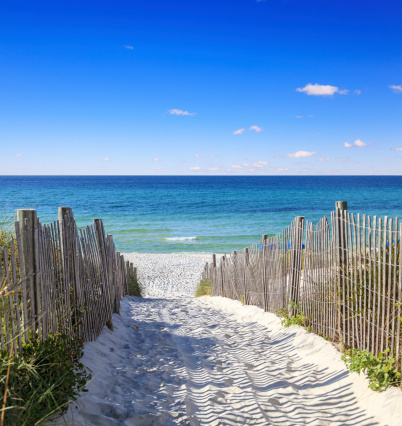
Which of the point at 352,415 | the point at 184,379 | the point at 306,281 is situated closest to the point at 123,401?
the point at 184,379

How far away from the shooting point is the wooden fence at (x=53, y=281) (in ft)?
8.27

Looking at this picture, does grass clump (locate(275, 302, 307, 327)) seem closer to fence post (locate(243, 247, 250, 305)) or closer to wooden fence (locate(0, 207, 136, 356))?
fence post (locate(243, 247, 250, 305))

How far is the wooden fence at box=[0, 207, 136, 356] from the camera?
8.27 ft

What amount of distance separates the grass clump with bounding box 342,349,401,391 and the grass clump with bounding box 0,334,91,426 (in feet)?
8.26

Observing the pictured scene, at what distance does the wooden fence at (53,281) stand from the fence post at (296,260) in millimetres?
2754

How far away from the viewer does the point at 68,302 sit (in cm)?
369

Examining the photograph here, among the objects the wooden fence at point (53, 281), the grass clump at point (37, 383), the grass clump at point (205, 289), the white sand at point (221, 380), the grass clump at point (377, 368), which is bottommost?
the grass clump at point (205, 289)

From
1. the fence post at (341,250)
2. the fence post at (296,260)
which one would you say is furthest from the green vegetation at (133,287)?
the fence post at (341,250)

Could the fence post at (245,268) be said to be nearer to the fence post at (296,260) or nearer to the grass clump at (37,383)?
the fence post at (296,260)

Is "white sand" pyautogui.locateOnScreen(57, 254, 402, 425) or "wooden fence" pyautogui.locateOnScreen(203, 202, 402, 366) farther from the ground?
"wooden fence" pyautogui.locateOnScreen(203, 202, 402, 366)

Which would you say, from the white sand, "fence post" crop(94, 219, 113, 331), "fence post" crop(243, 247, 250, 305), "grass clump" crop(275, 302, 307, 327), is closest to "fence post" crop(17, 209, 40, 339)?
the white sand

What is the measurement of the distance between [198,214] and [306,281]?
107ft

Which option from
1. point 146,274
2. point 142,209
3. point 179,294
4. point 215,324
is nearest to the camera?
point 215,324

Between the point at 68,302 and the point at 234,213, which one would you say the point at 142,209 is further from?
the point at 68,302
